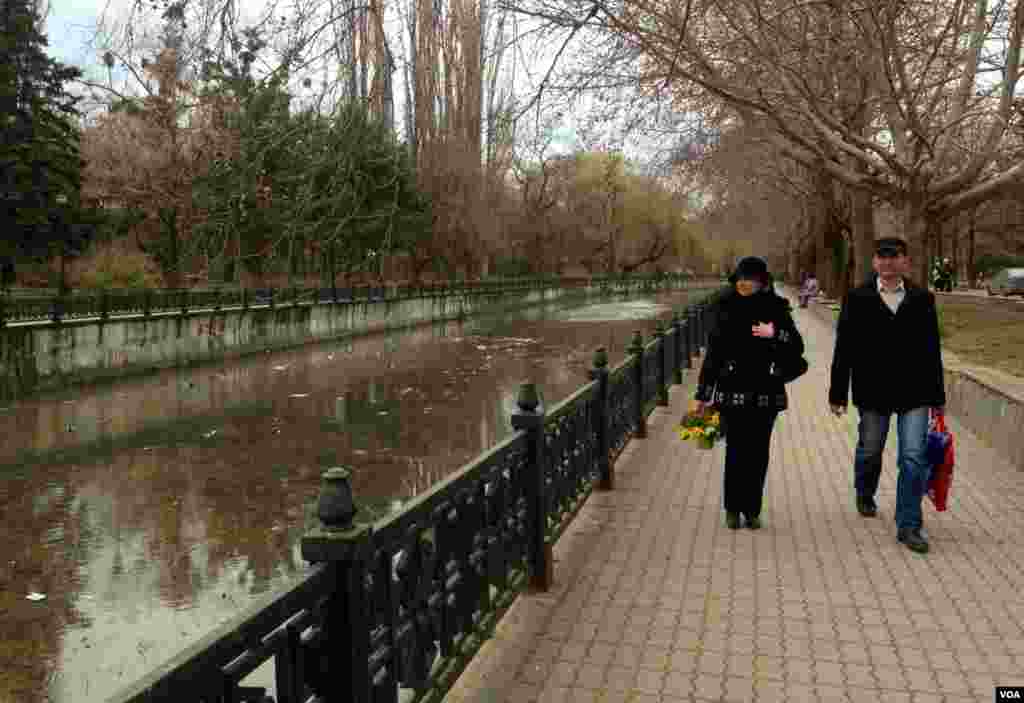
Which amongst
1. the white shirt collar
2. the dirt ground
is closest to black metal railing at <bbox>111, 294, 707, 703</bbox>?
the white shirt collar

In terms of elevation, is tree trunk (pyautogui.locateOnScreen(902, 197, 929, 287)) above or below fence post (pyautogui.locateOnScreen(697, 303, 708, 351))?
above

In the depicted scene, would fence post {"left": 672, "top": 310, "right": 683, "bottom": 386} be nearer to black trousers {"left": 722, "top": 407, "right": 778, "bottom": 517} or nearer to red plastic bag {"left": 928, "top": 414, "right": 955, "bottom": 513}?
black trousers {"left": 722, "top": 407, "right": 778, "bottom": 517}

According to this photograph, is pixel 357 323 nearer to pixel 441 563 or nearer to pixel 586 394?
pixel 586 394

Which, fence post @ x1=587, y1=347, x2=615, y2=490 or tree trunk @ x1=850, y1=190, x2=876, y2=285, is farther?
tree trunk @ x1=850, y1=190, x2=876, y2=285

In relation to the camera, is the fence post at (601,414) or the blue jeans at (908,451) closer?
the blue jeans at (908,451)

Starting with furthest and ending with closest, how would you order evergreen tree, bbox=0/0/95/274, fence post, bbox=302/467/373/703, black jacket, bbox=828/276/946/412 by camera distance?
evergreen tree, bbox=0/0/95/274 → black jacket, bbox=828/276/946/412 → fence post, bbox=302/467/373/703

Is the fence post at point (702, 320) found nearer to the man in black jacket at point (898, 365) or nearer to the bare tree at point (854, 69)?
the bare tree at point (854, 69)

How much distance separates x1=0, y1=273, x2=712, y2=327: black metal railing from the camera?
20703 mm

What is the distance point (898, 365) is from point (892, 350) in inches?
4.2

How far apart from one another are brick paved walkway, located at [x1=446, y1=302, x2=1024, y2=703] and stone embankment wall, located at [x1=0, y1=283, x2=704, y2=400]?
15020 millimetres

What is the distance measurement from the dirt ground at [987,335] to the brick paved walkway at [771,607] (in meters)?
6.16

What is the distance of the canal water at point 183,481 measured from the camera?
6.38 m

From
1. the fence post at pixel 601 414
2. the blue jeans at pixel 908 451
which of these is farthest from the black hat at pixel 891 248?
the fence post at pixel 601 414

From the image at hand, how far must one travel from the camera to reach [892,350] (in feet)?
20.8
